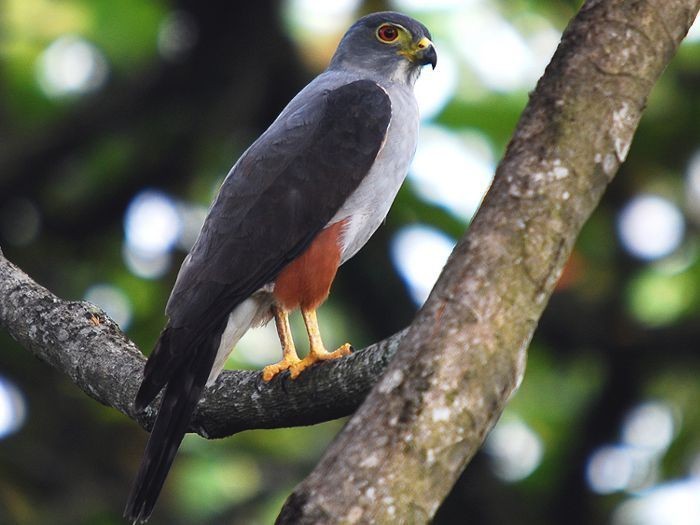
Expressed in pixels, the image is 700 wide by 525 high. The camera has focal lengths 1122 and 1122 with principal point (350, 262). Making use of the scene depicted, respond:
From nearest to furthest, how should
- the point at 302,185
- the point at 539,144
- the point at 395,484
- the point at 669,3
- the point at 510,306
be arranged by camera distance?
the point at 395,484 < the point at 510,306 < the point at 539,144 < the point at 669,3 < the point at 302,185

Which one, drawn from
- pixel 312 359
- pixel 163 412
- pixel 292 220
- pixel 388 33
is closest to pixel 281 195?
pixel 292 220

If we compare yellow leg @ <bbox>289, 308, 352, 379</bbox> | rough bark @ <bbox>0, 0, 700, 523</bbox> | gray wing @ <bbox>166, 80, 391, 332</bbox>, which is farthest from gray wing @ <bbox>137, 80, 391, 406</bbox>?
rough bark @ <bbox>0, 0, 700, 523</bbox>

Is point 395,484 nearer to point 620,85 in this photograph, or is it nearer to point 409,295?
point 620,85

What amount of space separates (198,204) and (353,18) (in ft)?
5.79

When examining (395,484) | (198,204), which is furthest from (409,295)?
(395,484)

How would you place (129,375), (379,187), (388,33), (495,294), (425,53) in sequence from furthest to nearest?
(388,33) → (425,53) → (379,187) → (129,375) → (495,294)

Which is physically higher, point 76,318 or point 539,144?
point 76,318

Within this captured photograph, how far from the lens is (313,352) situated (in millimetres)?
4691

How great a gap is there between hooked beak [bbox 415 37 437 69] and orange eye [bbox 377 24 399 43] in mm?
155

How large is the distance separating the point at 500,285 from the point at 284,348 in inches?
92.7

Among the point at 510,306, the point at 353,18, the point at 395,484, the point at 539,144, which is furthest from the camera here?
the point at 353,18

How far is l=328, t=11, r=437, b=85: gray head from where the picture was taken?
6016 mm

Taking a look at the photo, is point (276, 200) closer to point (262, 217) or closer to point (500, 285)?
point (262, 217)

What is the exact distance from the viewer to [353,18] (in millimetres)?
8000
